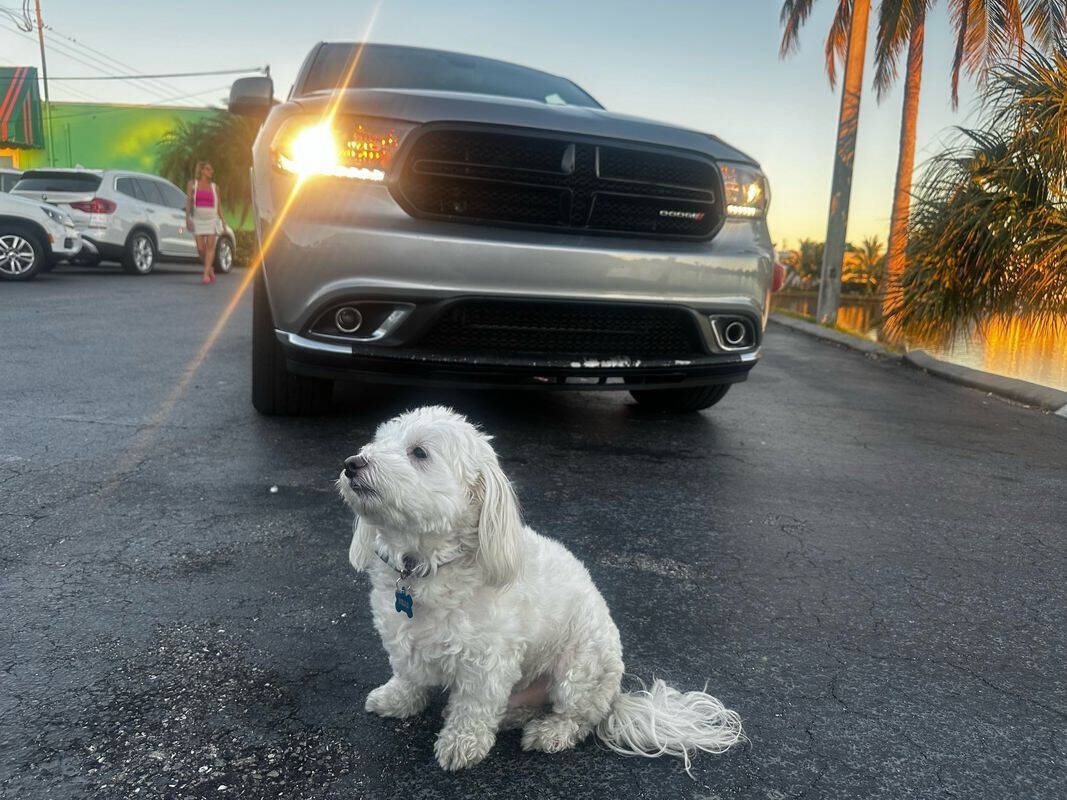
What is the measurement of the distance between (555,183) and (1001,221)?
5.91 m

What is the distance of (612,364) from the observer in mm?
4152

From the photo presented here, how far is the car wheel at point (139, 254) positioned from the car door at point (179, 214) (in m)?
0.78

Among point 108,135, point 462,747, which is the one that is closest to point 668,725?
point 462,747

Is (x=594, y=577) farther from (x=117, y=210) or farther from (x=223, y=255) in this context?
(x=223, y=255)

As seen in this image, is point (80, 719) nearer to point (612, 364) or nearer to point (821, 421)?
point (612, 364)

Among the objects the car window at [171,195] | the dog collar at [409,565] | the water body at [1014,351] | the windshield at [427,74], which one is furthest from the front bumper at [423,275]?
the car window at [171,195]

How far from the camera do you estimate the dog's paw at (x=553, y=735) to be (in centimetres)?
193

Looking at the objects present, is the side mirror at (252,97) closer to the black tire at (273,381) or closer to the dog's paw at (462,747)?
the black tire at (273,381)

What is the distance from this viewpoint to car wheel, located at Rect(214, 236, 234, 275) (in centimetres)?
1773

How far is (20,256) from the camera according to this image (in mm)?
12438

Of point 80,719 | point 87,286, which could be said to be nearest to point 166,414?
point 80,719

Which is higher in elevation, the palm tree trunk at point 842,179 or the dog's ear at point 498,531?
the palm tree trunk at point 842,179

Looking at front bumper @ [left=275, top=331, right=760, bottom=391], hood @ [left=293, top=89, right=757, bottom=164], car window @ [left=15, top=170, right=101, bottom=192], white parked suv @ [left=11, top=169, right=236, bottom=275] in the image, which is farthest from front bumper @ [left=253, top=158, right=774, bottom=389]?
car window @ [left=15, top=170, right=101, bottom=192]

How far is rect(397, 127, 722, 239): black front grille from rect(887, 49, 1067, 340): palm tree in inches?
195
